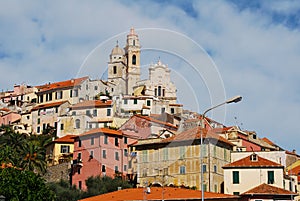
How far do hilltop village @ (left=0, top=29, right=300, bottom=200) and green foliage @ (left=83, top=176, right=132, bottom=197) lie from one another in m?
2.04

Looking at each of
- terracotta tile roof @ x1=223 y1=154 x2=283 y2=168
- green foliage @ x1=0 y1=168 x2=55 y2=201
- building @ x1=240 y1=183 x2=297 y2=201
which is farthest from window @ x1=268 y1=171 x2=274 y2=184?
green foliage @ x1=0 y1=168 x2=55 y2=201

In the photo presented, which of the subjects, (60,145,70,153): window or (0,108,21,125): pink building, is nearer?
(60,145,70,153): window

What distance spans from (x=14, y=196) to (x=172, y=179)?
26.0m

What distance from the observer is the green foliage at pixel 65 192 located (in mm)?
71062

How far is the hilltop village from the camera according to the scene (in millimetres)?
67438

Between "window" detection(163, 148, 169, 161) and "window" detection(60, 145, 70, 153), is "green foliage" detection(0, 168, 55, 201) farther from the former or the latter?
"window" detection(60, 145, 70, 153)

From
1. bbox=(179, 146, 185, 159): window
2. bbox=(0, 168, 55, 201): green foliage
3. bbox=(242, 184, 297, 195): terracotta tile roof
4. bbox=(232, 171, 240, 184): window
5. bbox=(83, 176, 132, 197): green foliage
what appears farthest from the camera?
bbox=(83, 176, 132, 197): green foliage

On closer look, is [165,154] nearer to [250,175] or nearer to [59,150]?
[250,175]

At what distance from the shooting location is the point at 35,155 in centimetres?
8206

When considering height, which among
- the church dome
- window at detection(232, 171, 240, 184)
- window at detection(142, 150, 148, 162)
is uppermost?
the church dome

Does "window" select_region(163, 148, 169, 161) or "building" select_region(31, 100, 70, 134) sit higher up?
"building" select_region(31, 100, 70, 134)

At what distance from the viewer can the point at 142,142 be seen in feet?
255

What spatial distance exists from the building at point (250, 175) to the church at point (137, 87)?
108 feet

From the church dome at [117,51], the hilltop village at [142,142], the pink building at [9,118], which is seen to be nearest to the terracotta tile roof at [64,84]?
the hilltop village at [142,142]
